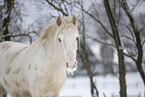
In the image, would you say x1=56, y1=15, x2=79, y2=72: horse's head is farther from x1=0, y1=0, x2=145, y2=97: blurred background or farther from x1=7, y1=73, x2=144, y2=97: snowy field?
x1=7, y1=73, x2=144, y2=97: snowy field

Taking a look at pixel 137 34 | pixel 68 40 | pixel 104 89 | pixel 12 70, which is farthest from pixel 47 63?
pixel 104 89

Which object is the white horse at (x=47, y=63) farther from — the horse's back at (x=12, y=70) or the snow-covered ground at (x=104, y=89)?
the snow-covered ground at (x=104, y=89)

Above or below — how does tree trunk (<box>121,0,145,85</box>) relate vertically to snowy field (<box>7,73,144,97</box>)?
above

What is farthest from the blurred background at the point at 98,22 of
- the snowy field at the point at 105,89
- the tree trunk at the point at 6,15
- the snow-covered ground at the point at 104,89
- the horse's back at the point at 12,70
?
the snow-covered ground at the point at 104,89

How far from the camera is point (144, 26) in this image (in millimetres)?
4281

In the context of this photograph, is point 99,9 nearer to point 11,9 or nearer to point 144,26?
point 144,26

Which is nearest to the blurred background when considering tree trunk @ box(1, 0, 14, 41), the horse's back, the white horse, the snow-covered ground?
tree trunk @ box(1, 0, 14, 41)

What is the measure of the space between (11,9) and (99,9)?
2.86 meters

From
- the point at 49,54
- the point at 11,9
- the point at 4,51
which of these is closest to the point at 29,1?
the point at 11,9

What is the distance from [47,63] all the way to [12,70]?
96 centimetres

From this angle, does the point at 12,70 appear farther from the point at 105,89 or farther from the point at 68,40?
the point at 105,89

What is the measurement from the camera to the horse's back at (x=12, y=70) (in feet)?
10.5

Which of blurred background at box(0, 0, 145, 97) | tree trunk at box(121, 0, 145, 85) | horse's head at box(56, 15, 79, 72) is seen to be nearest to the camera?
horse's head at box(56, 15, 79, 72)

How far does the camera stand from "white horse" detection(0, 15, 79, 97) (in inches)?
100
